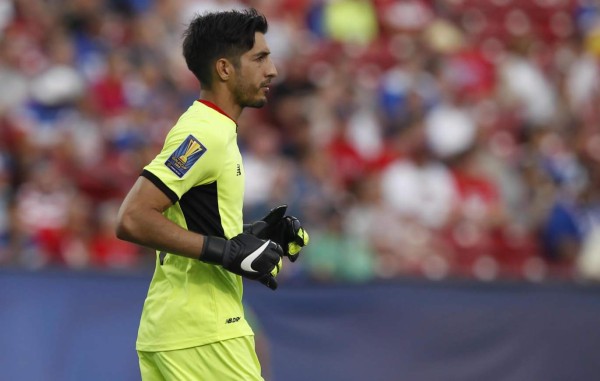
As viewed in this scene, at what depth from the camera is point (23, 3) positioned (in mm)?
11531

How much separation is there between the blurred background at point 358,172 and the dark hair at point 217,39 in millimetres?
3643

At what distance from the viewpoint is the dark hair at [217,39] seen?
446 cm

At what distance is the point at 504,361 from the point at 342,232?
1.66m

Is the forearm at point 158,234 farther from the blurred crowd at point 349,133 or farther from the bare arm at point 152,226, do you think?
the blurred crowd at point 349,133

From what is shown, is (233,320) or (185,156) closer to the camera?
(185,156)

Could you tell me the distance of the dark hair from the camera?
446 centimetres

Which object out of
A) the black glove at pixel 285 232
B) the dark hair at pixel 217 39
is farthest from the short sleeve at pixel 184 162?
the black glove at pixel 285 232

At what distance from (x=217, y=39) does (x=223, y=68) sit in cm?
12

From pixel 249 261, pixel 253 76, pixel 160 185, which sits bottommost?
pixel 249 261

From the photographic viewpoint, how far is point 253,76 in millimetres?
4496

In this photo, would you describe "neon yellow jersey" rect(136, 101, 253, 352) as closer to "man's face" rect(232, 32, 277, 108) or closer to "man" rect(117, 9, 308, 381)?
"man" rect(117, 9, 308, 381)

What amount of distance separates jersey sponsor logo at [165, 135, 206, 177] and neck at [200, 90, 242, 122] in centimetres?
29

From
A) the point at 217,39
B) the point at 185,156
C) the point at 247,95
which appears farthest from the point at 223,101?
the point at 185,156

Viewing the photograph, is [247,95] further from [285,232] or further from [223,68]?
[285,232]
